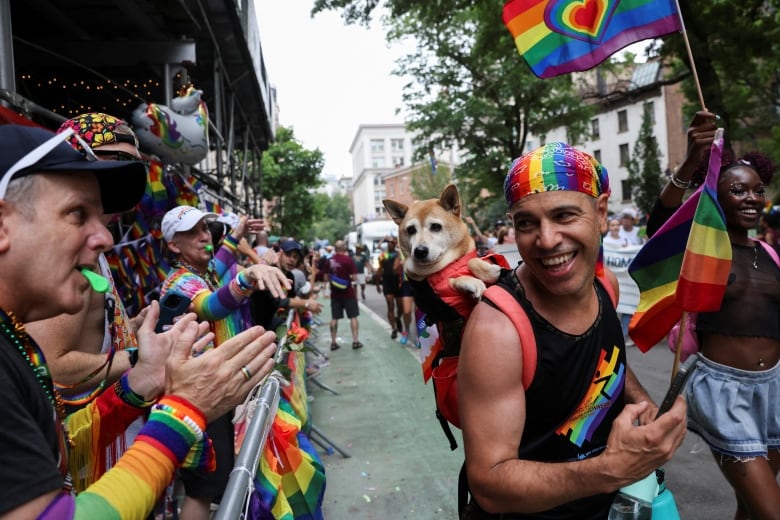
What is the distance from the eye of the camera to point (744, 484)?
2.71 meters

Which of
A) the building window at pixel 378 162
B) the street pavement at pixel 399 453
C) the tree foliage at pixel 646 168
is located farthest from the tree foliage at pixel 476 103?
the building window at pixel 378 162

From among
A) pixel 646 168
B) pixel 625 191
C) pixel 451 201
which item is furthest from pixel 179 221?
pixel 625 191

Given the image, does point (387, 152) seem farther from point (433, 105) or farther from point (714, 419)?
point (714, 419)

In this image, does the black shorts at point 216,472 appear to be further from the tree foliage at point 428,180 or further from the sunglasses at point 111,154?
the tree foliage at point 428,180

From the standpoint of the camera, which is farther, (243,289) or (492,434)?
(243,289)

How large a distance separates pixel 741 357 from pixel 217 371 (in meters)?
2.95

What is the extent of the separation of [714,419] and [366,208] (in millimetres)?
113894

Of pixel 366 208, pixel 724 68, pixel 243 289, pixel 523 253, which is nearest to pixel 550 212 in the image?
pixel 523 253

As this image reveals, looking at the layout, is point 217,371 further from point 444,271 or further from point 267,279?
point 444,271

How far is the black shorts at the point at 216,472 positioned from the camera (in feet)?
9.52

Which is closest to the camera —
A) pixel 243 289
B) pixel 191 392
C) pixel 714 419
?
pixel 191 392

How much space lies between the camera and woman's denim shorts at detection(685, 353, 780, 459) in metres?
2.82

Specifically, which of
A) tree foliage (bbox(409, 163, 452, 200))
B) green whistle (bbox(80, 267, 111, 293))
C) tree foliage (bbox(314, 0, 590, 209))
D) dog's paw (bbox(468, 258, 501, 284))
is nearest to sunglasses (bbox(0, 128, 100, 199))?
green whistle (bbox(80, 267, 111, 293))

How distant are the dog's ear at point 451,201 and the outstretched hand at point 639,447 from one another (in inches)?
98.3
